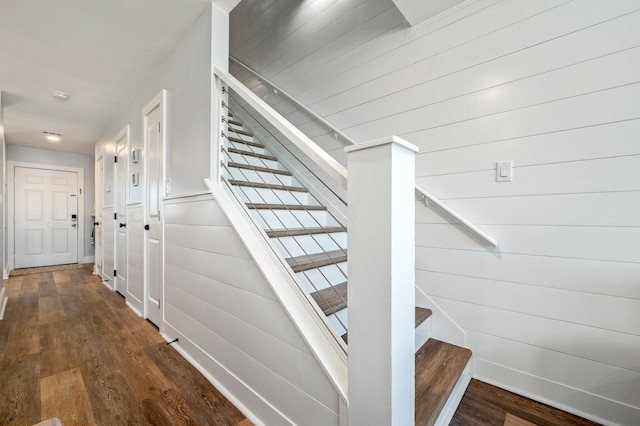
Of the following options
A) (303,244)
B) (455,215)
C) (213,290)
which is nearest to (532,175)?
(455,215)

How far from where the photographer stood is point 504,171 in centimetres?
154

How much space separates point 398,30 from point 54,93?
363 cm

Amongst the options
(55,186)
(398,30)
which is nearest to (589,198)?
(398,30)

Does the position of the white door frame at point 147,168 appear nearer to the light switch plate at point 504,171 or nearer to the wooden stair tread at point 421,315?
the wooden stair tread at point 421,315

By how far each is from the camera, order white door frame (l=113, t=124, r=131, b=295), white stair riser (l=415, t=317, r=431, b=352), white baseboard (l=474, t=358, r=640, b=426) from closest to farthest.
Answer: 1. white baseboard (l=474, t=358, r=640, b=426)
2. white stair riser (l=415, t=317, r=431, b=352)
3. white door frame (l=113, t=124, r=131, b=295)

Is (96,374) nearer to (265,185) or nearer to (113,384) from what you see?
(113,384)

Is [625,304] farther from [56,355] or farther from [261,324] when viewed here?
[56,355]

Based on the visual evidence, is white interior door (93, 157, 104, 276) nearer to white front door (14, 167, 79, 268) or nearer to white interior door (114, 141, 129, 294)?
white interior door (114, 141, 129, 294)

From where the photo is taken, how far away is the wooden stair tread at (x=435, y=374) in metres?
1.14

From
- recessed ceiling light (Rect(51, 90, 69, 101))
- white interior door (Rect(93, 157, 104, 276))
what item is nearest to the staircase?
recessed ceiling light (Rect(51, 90, 69, 101))

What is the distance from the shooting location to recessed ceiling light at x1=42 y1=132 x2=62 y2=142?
173 inches

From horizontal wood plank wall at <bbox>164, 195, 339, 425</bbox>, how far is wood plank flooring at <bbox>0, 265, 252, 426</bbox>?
145mm

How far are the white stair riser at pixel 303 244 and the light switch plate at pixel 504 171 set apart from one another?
1004mm

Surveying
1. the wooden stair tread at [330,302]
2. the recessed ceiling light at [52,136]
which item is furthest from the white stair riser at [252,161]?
→ the recessed ceiling light at [52,136]
